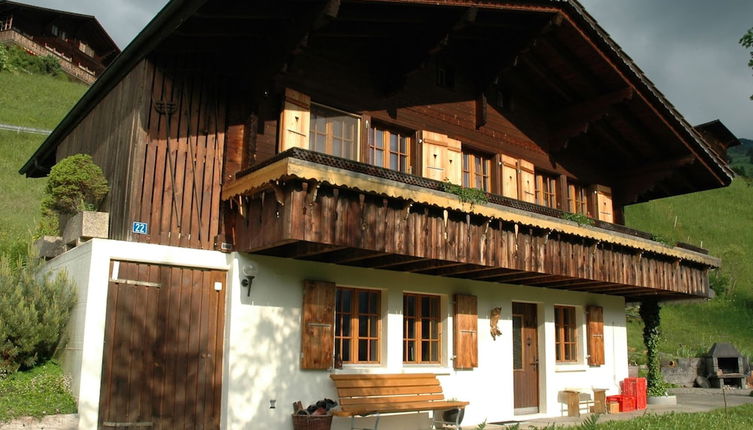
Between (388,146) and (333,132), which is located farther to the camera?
(388,146)

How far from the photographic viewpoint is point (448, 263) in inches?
422

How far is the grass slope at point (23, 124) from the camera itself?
24.4 m

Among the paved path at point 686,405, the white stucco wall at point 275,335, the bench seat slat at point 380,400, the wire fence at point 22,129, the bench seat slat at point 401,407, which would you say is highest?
the wire fence at point 22,129

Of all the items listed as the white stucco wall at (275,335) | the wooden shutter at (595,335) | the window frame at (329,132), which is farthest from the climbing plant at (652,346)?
the window frame at (329,132)

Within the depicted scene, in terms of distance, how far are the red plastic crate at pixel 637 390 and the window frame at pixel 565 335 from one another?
138 centimetres

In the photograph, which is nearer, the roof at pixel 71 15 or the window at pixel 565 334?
the window at pixel 565 334

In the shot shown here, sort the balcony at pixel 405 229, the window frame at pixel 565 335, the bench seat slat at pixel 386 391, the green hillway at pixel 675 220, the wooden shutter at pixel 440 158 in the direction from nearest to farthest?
the balcony at pixel 405 229 → the bench seat slat at pixel 386 391 → the wooden shutter at pixel 440 158 → the window frame at pixel 565 335 → the green hillway at pixel 675 220

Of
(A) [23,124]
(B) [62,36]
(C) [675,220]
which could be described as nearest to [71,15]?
(B) [62,36]

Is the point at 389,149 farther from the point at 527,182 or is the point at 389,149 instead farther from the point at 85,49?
the point at 85,49

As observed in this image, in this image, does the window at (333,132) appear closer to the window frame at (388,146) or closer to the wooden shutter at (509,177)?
the window frame at (388,146)

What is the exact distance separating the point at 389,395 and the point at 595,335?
669cm

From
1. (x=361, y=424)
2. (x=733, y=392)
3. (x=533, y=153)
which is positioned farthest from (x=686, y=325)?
(x=361, y=424)

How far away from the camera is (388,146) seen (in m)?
11.6

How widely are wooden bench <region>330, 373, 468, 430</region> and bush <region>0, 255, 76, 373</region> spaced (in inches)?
151
